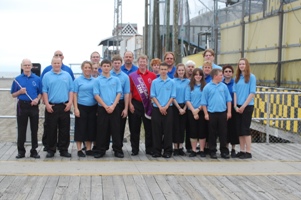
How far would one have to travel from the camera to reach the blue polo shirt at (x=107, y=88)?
7.99 m

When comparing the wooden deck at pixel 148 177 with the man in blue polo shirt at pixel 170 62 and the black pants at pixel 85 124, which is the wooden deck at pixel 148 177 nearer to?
the black pants at pixel 85 124

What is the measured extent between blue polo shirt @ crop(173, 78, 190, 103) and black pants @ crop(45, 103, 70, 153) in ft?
6.27

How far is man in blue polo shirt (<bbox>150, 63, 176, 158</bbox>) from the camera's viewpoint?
26.6ft

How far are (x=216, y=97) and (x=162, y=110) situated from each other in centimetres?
93

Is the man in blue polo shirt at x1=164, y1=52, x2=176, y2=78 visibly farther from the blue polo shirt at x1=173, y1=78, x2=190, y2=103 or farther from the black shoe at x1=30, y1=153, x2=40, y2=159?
the black shoe at x1=30, y1=153, x2=40, y2=159

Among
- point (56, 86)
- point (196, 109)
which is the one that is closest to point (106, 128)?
point (56, 86)

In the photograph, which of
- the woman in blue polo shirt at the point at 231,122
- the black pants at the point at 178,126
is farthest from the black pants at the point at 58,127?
the woman in blue polo shirt at the point at 231,122

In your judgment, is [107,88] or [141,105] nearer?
[107,88]

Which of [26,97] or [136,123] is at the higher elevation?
[26,97]

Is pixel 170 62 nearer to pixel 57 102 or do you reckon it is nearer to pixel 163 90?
pixel 163 90

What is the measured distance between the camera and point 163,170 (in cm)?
723

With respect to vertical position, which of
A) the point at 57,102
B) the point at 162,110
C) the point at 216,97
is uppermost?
the point at 216,97

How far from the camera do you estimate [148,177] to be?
6.79m

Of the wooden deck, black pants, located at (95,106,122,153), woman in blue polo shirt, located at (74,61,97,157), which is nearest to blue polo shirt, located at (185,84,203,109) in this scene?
the wooden deck
